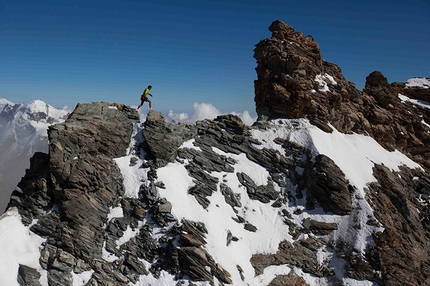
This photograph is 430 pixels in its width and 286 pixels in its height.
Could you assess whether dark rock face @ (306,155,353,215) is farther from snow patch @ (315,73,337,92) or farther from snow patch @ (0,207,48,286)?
snow patch @ (0,207,48,286)

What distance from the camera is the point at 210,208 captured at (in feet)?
82.3

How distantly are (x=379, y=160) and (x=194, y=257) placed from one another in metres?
29.2

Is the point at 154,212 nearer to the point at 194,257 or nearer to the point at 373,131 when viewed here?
the point at 194,257

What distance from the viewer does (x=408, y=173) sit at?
3556 cm

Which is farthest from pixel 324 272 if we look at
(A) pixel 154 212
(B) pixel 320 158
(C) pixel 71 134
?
(C) pixel 71 134

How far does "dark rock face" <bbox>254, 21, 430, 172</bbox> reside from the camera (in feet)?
124

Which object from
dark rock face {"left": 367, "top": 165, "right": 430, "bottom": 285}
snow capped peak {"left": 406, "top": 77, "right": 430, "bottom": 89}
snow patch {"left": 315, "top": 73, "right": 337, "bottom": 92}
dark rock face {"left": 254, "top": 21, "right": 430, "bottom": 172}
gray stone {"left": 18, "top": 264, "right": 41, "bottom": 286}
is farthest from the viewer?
snow capped peak {"left": 406, "top": 77, "right": 430, "bottom": 89}

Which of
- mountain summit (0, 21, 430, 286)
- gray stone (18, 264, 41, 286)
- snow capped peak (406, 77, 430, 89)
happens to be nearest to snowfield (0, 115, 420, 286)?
mountain summit (0, 21, 430, 286)

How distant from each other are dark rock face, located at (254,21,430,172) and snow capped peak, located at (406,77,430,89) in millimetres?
15840

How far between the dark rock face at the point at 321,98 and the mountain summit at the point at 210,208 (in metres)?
2.83

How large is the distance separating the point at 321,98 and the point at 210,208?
24.7 m

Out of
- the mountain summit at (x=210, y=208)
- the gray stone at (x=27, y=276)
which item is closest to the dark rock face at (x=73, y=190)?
the mountain summit at (x=210, y=208)

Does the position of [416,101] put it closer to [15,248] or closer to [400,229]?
[400,229]

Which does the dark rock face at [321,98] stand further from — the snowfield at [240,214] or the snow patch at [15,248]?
the snow patch at [15,248]
